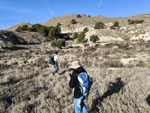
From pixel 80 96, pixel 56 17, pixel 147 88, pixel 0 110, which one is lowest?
pixel 147 88

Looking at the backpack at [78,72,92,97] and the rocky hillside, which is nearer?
the backpack at [78,72,92,97]

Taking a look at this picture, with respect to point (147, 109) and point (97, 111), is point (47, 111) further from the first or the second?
point (147, 109)

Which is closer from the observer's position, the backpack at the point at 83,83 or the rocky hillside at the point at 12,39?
the backpack at the point at 83,83

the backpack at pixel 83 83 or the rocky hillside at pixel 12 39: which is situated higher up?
the rocky hillside at pixel 12 39

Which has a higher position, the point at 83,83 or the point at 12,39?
the point at 12,39

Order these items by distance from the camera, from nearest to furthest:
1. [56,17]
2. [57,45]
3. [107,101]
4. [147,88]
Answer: [107,101] < [147,88] < [57,45] < [56,17]

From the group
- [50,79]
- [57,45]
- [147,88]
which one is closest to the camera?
[147,88]

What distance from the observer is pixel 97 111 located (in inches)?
119

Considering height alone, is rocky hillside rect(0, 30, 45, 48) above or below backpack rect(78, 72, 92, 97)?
above

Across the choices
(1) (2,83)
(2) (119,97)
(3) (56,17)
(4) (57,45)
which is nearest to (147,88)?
(2) (119,97)

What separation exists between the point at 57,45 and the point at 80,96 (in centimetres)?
2190

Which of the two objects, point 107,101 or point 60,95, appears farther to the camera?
point 60,95

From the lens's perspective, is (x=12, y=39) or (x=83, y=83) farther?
(x=12, y=39)

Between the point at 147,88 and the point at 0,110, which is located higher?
the point at 0,110
